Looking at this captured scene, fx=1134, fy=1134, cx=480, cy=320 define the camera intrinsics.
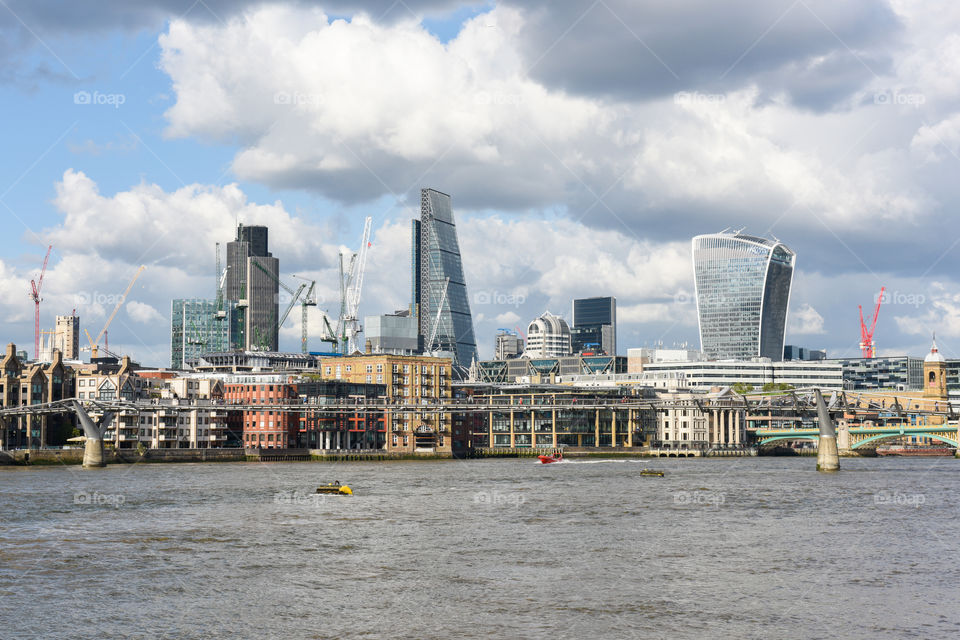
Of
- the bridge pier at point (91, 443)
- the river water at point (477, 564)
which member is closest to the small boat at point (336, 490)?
the river water at point (477, 564)

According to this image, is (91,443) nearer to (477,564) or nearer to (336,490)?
(336,490)

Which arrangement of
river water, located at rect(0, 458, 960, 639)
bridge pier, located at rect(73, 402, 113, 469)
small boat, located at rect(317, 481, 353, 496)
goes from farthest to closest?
bridge pier, located at rect(73, 402, 113, 469), small boat, located at rect(317, 481, 353, 496), river water, located at rect(0, 458, 960, 639)

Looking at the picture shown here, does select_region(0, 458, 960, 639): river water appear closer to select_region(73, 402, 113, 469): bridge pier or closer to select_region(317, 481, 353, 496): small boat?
select_region(317, 481, 353, 496): small boat

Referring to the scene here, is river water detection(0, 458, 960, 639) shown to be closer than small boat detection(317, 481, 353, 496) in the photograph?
Yes

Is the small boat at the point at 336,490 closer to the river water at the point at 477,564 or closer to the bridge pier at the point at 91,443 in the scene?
the river water at the point at 477,564

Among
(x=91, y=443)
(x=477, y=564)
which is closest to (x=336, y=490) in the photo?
(x=477, y=564)

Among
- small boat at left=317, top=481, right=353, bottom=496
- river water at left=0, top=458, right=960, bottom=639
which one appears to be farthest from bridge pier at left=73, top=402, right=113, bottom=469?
small boat at left=317, top=481, right=353, bottom=496

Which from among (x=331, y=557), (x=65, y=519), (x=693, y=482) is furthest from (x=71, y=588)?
(x=693, y=482)

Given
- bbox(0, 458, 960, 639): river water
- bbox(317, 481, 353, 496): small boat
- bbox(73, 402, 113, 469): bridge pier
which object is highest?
bbox(73, 402, 113, 469): bridge pier

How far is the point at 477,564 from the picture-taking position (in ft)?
207

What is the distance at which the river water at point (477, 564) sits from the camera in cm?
4781

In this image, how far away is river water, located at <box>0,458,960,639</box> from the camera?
1882 inches

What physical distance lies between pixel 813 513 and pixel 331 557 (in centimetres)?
4592

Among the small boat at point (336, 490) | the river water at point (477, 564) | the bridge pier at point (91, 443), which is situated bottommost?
the river water at point (477, 564)
